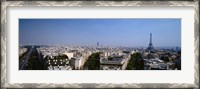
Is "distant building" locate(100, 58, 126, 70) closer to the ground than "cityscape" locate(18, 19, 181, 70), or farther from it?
closer to the ground

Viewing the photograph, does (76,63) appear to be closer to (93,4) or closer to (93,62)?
(93,62)

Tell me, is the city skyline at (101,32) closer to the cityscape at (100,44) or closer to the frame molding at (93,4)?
the cityscape at (100,44)

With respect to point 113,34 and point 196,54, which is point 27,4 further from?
point 196,54

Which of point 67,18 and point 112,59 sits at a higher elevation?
point 67,18

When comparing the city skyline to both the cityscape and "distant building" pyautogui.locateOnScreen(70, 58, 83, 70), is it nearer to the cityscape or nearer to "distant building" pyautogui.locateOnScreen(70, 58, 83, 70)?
the cityscape

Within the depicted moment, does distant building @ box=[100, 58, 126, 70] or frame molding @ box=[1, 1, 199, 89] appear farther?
distant building @ box=[100, 58, 126, 70]

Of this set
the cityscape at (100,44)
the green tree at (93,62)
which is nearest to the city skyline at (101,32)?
the cityscape at (100,44)

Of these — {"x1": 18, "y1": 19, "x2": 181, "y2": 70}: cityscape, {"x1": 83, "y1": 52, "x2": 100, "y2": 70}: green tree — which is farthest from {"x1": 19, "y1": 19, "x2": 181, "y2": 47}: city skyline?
{"x1": 83, "y1": 52, "x2": 100, "y2": 70}: green tree

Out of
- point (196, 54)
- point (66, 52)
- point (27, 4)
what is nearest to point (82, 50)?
point (66, 52)
